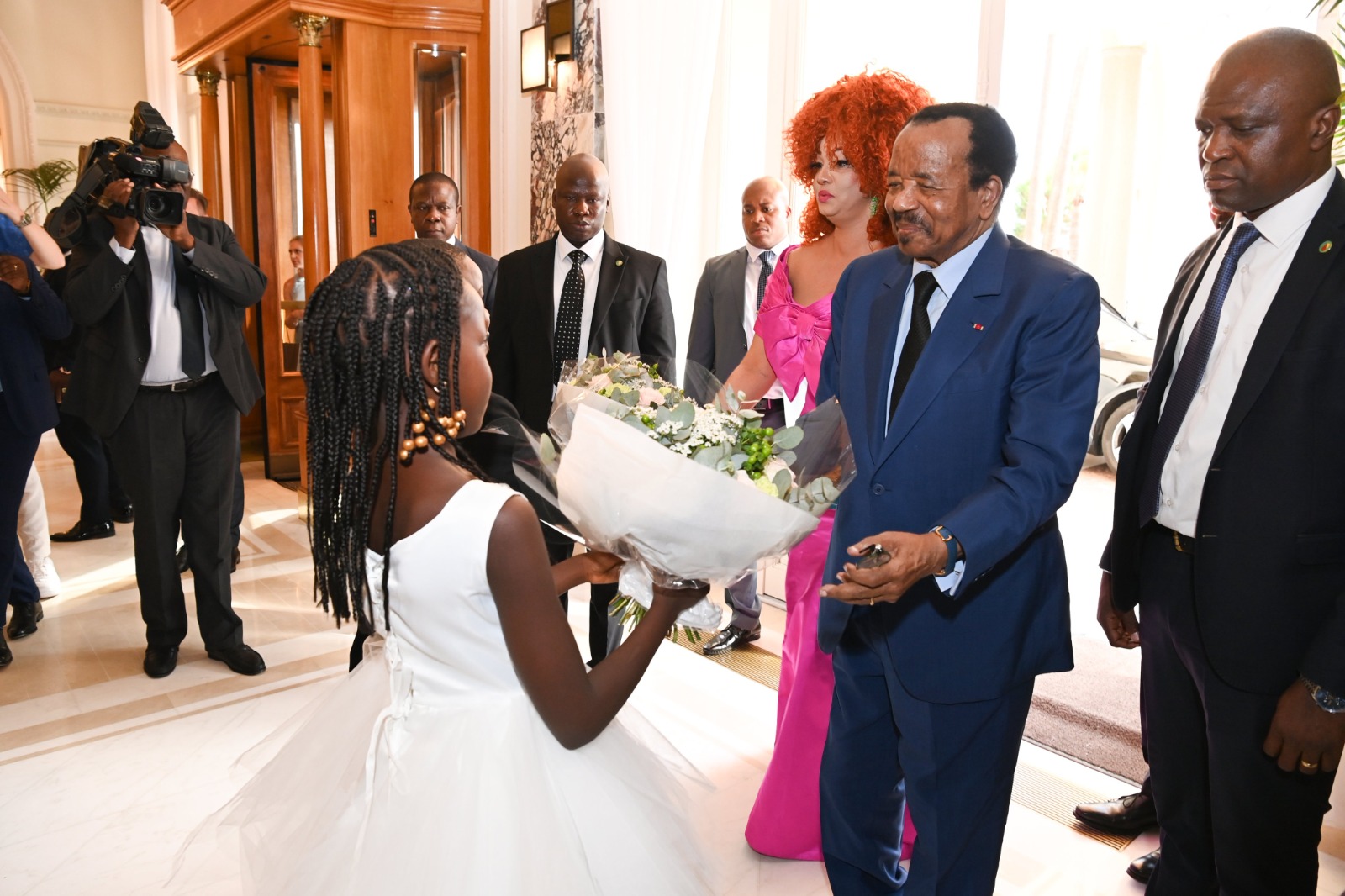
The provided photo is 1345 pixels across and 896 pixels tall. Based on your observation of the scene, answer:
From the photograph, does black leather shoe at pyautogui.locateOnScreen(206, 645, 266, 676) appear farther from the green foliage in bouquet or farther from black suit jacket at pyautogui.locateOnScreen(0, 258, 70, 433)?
the green foliage in bouquet

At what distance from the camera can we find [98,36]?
9188 mm

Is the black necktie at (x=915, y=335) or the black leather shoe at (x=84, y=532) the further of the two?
the black leather shoe at (x=84, y=532)

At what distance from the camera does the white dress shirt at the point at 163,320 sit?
3479 mm

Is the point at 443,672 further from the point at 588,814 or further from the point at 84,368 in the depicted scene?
the point at 84,368

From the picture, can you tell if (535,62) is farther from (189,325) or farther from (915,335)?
(915,335)

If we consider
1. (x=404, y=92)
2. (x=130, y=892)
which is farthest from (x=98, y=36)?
(x=130, y=892)

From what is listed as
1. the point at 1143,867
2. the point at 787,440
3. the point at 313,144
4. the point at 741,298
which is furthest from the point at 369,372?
the point at 313,144

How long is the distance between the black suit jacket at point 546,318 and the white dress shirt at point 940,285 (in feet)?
5.50

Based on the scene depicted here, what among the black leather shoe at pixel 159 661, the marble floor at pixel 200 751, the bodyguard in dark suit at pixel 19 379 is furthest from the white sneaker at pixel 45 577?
the black leather shoe at pixel 159 661

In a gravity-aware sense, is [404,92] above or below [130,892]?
above

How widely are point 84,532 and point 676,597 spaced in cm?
526

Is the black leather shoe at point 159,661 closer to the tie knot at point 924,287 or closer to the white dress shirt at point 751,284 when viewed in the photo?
the white dress shirt at point 751,284

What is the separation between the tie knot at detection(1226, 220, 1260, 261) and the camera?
70.4 inches

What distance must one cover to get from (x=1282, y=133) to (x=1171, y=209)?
64.7 inches
